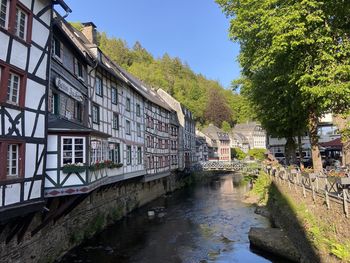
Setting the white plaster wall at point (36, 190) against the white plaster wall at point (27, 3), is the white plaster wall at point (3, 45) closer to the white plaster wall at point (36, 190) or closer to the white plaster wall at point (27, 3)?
the white plaster wall at point (27, 3)

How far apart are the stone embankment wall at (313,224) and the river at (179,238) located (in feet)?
7.02

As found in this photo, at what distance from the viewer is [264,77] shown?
21203mm

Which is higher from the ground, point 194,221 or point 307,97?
point 307,97

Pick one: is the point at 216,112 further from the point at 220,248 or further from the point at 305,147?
the point at 220,248

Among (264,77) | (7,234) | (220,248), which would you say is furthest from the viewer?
(264,77)

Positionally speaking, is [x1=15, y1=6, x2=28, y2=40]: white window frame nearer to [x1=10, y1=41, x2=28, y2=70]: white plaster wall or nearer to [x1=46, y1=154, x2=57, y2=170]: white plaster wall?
[x1=10, y1=41, x2=28, y2=70]: white plaster wall

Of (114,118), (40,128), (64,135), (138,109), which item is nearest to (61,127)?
(64,135)

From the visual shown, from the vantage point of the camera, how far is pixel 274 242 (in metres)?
15.9

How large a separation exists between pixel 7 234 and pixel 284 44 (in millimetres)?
12706

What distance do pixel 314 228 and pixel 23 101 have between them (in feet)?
36.2

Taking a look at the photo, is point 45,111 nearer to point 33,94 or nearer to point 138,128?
point 33,94

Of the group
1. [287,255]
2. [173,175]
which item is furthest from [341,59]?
[173,175]

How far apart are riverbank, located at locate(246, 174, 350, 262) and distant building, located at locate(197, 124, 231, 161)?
58.1 m

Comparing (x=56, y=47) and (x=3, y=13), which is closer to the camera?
(x=3, y=13)
